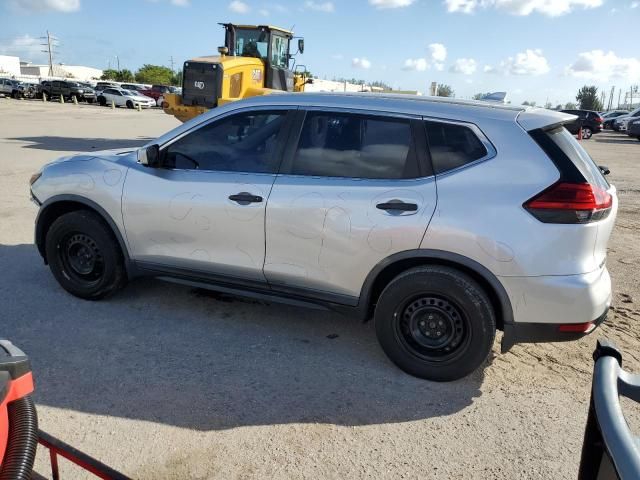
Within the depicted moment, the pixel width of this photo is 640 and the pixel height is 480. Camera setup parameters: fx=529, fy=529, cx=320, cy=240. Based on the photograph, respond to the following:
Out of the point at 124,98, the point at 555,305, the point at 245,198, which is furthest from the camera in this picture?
the point at 124,98

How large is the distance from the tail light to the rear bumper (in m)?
0.34

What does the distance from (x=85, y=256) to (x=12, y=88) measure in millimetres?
49540

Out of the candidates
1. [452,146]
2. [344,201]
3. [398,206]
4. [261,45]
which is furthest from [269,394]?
[261,45]

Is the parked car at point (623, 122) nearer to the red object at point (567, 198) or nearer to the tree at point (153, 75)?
the red object at point (567, 198)

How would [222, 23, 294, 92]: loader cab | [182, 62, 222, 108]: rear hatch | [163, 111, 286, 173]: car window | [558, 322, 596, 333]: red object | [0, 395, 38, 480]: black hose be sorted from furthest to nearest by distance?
[222, 23, 294, 92]: loader cab
[182, 62, 222, 108]: rear hatch
[163, 111, 286, 173]: car window
[558, 322, 596, 333]: red object
[0, 395, 38, 480]: black hose

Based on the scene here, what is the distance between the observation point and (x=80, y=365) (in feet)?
11.4

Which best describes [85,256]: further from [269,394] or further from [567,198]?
[567,198]

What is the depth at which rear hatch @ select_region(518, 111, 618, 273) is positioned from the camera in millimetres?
3012

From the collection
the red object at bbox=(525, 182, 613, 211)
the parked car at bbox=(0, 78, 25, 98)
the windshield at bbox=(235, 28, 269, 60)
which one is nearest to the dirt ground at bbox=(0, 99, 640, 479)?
the red object at bbox=(525, 182, 613, 211)

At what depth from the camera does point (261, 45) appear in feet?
51.2

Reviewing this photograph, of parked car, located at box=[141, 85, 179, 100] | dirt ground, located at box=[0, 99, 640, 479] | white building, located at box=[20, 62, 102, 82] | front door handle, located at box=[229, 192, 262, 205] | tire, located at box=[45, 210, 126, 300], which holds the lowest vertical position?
dirt ground, located at box=[0, 99, 640, 479]

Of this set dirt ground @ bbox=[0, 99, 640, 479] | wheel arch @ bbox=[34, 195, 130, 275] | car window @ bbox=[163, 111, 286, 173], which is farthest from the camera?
wheel arch @ bbox=[34, 195, 130, 275]

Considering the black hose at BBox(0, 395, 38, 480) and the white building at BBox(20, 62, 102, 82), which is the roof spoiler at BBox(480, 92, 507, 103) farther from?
the white building at BBox(20, 62, 102, 82)

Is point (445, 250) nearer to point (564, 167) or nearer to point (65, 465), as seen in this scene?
point (564, 167)
